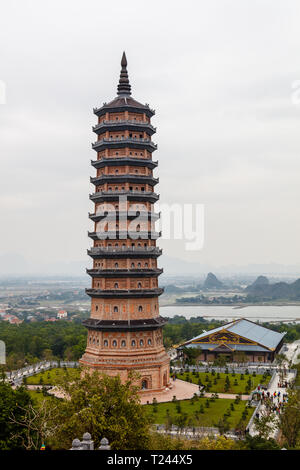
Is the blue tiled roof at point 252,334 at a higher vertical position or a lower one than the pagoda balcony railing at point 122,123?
lower

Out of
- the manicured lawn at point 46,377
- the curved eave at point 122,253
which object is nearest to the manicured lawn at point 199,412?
the manicured lawn at point 46,377

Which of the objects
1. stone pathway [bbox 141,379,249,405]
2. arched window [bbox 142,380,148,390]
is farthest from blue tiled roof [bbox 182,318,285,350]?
arched window [bbox 142,380,148,390]

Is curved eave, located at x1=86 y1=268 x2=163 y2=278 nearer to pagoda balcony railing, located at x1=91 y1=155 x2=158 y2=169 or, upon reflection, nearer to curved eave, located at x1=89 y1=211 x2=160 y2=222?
curved eave, located at x1=89 y1=211 x2=160 y2=222

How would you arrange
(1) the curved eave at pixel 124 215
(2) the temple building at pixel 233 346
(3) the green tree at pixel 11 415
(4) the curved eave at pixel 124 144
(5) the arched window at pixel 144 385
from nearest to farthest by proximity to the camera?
(3) the green tree at pixel 11 415 < (5) the arched window at pixel 144 385 < (1) the curved eave at pixel 124 215 < (4) the curved eave at pixel 124 144 < (2) the temple building at pixel 233 346

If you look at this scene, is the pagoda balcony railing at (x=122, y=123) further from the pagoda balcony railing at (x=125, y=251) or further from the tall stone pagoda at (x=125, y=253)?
the pagoda balcony railing at (x=125, y=251)

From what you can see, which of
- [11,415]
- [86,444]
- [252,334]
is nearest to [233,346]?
A: [252,334]
